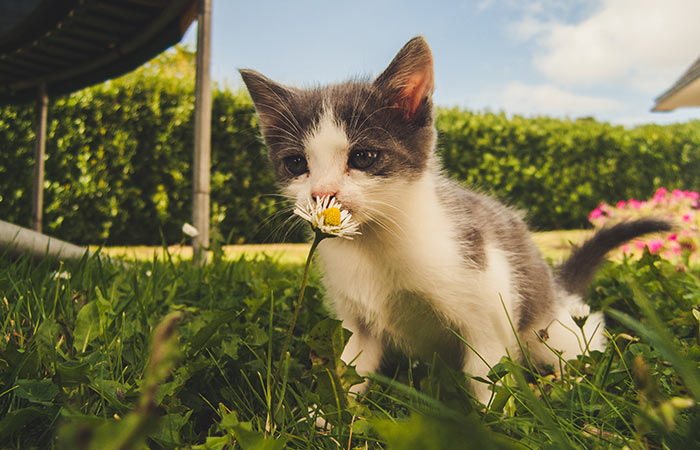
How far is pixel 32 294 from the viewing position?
5.29ft

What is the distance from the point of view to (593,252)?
7.16ft

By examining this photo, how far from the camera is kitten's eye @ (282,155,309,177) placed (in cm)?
162

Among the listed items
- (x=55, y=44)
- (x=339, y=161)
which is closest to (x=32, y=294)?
(x=339, y=161)

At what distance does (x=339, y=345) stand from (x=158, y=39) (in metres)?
3.79

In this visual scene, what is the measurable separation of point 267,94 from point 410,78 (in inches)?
23.3

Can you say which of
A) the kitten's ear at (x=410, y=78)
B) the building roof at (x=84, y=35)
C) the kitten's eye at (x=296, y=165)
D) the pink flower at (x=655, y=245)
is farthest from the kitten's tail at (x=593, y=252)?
the building roof at (x=84, y=35)

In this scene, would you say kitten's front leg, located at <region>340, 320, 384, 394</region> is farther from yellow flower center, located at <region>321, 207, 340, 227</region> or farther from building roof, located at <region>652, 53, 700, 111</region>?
→ building roof, located at <region>652, 53, 700, 111</region>

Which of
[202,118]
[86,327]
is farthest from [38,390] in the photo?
[202,118]

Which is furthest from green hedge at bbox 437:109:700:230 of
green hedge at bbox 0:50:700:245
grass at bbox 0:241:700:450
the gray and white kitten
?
grass at bbox 0:241:700:450

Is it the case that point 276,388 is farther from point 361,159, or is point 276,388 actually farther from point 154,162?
point 154,162

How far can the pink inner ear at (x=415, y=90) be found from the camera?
1586 mm

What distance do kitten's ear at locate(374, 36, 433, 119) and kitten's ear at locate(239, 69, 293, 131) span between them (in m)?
0.40

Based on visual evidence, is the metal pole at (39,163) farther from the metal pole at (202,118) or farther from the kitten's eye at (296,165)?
the kitten's eye at (296,165)

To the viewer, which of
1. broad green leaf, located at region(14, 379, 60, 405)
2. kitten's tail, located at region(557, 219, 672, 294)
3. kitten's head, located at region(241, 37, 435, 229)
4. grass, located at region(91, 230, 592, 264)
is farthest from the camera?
grass, located at region(91, 230, 592, 264)
